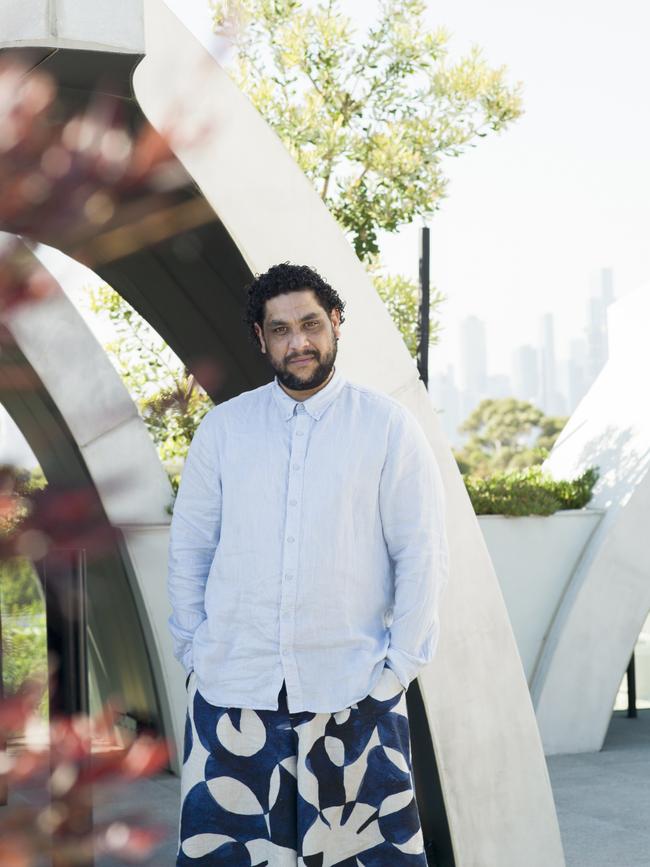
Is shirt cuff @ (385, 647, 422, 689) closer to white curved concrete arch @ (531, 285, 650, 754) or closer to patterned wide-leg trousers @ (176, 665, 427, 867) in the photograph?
patterned wide-leg trousers @ (176, 665, 427, 867)

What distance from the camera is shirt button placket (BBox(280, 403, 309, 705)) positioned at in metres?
2.75

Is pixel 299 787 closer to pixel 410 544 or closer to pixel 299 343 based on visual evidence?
pixel 410 544

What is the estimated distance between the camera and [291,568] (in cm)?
279

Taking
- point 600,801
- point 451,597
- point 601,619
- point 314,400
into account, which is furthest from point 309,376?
point 601,619

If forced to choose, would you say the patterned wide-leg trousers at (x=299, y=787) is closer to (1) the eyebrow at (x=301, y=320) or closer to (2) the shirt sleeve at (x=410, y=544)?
(2) the shirt sleeve at (x=410, y=544)

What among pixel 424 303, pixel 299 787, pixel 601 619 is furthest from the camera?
pixel 424 303

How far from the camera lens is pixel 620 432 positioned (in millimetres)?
7680

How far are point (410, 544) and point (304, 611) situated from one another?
1.07 feet

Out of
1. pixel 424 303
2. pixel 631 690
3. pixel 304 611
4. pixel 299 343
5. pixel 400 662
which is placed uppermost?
pixel 424 303

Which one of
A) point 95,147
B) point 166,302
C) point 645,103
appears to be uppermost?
point 645,103

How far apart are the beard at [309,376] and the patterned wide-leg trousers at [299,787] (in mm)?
781

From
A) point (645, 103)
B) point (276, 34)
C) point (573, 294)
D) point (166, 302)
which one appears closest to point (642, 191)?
point (645, 103)

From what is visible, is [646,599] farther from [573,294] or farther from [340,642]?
[573,294]

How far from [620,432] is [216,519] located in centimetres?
530
